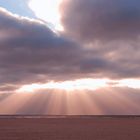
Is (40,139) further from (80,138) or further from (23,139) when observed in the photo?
(80,138)

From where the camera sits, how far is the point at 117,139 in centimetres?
2956

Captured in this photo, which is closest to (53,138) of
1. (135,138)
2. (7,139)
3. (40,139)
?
(40,139)

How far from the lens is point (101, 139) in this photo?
29.3 metres

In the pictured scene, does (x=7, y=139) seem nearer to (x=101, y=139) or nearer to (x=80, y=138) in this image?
(x=80, y=138)

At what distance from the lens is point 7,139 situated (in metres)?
29.4

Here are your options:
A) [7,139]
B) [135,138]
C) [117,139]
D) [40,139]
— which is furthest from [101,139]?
[7,139]

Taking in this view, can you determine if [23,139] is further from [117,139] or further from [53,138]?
[117,139]

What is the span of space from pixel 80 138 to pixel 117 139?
11.1 feet

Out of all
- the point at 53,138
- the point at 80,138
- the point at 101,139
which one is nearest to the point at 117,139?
the point at 101,139

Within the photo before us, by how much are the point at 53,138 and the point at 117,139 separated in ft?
19.2

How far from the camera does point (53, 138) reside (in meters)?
30.2

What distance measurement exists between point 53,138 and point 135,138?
767cm

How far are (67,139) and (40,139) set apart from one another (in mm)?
2405

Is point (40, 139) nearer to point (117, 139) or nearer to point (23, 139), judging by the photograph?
point (23, 139)
